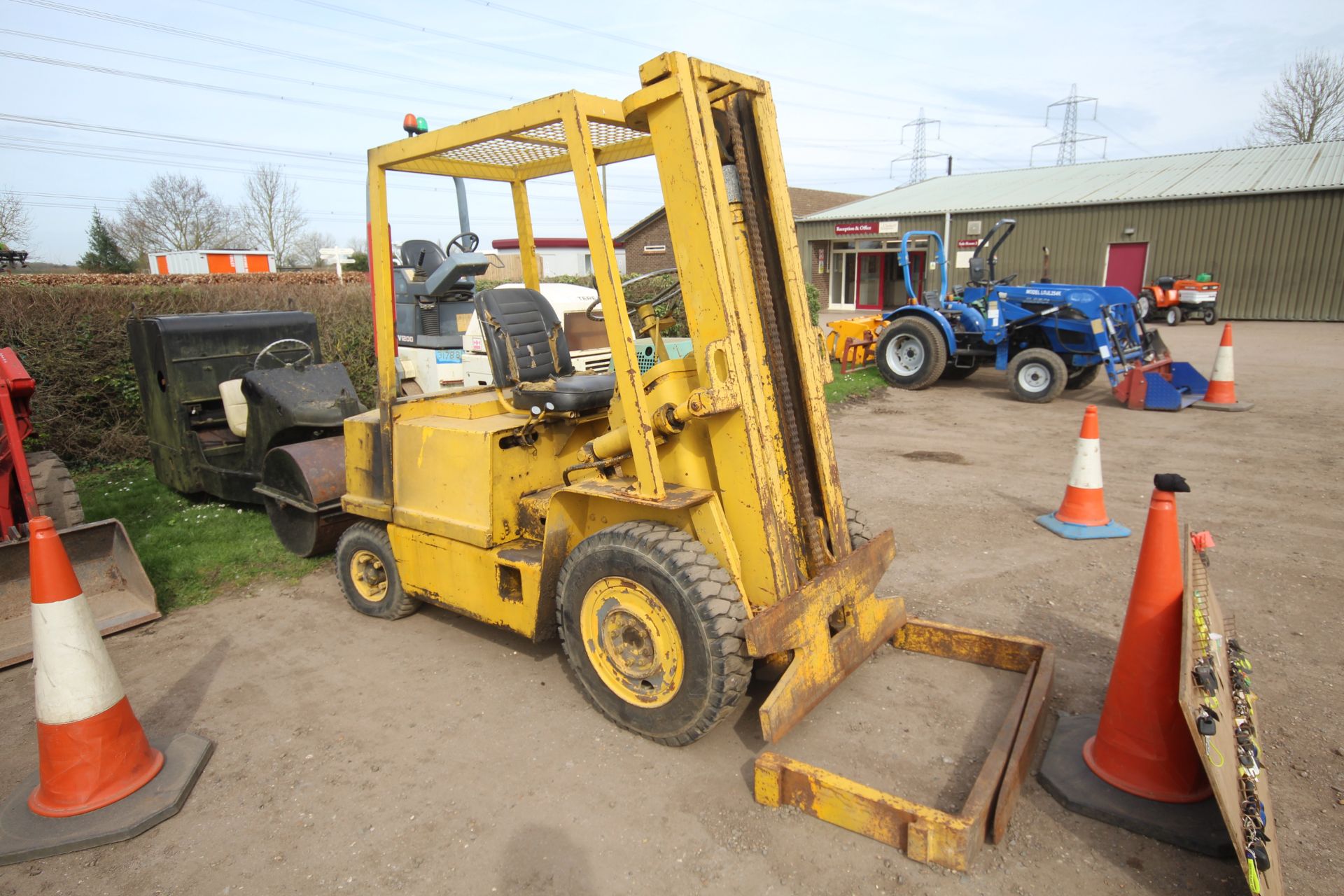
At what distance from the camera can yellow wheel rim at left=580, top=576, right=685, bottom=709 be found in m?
2.96

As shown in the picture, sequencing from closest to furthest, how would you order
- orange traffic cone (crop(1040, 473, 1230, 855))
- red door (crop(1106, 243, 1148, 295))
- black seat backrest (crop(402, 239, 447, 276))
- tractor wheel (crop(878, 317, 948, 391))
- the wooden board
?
1. the wooden board
2. orange traffic cone (crop(1040, 473, 1230, 855))
3. black seat backrest (crop(402, 239, 447, 276))
4. tractor wheel (crop(878, 317, 948, 391))
5. red door (crop(1106, 243, 1148, 295))

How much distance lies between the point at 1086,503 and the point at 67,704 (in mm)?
5947

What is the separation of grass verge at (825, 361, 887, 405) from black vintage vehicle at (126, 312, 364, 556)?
7.04 metres

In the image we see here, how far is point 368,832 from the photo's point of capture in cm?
279

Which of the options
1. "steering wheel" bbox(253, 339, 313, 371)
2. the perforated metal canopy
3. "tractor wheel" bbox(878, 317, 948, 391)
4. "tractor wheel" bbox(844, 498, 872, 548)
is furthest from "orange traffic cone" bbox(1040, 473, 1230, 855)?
"tractor wheel" bbox(878, 317, 948, 391)

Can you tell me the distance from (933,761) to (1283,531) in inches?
163

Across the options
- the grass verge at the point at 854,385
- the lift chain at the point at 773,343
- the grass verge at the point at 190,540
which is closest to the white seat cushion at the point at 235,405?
the grass verge at the point at 190,540

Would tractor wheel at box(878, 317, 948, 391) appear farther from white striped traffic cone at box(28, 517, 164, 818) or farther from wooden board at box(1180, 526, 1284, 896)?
white striped traffic cone at box(28, 517, 164, 818)

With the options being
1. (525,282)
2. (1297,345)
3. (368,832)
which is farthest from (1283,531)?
(1297,345)

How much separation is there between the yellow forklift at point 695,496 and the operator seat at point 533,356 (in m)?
0.03

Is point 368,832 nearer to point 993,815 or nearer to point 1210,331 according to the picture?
point 993,815

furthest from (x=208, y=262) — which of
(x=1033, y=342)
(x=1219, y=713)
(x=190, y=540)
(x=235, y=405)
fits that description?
(x=1219, y=713)

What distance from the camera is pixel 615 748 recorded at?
10.5ft

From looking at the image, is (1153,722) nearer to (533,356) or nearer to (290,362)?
(533,356)
